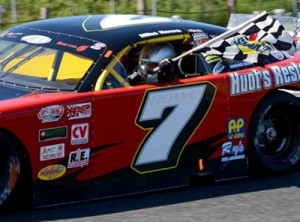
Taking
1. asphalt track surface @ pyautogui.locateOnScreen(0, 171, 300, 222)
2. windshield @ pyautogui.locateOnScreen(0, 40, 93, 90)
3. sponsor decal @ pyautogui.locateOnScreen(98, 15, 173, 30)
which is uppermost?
sponsor decal @ pyautogui.locateOnScreen(98, 15, 173, 30)

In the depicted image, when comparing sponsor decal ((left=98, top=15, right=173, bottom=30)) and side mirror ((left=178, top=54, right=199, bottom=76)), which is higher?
sponsor decal ((left=98, top=15, right=173, bottom=30))

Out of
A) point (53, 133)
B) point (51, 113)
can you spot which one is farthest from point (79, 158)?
point (51, 113)

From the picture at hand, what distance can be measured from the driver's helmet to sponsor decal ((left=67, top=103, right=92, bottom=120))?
901 mm

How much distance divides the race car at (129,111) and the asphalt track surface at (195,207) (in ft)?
0.32

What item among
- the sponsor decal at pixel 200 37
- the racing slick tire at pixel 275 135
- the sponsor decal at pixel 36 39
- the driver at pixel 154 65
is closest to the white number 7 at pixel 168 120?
the driver at pixel 154 65

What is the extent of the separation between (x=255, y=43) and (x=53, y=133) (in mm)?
2417

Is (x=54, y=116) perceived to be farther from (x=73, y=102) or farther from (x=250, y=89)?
(x=250, y=89)

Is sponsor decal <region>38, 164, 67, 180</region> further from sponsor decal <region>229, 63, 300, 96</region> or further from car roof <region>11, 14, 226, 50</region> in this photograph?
sponsor decal <region>229, 63, 300, 96</region>

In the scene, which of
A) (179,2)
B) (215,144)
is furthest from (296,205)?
(179,2)

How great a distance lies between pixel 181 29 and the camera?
6660 millimetres

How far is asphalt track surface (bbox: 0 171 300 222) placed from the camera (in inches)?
215

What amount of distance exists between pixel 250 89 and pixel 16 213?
2291mm

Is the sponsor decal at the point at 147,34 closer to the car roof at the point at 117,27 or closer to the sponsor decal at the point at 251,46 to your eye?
the car roof at the point at 117,27

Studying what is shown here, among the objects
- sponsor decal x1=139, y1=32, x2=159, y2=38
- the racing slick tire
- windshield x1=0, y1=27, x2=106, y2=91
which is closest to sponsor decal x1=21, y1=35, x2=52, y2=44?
windshield x1=0, y1=27, x2=106, y2=91
